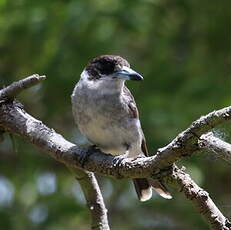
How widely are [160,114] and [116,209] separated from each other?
53.8 inches

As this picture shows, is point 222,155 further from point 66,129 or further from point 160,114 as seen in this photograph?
point 66,129

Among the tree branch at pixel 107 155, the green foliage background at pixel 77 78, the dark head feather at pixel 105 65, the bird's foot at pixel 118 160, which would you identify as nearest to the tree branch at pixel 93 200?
the tree branch at pixel 107 155

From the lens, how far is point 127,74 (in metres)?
4.33

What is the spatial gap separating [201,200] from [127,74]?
161 centimetres

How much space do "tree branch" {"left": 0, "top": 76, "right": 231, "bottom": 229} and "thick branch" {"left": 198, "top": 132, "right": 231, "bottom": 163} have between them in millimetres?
25

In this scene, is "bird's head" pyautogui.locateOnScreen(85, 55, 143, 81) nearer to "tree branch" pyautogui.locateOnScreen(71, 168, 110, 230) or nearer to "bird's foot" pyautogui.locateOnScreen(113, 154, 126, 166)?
"tree branch" pyautogui.locateOnScreen(71, 168, 110, 230)

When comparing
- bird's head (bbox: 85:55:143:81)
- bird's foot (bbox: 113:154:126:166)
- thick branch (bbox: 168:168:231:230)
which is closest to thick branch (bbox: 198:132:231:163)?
thick branch (bbox: 168:168:231:230)

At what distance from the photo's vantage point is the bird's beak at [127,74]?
14.0ft

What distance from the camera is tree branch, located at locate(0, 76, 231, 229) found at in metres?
2.70

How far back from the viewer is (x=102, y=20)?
616 centimetres

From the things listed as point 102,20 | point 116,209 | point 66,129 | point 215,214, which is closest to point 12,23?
point 102,20

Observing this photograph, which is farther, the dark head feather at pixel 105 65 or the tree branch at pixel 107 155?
the dark head feather at pixel 105 65

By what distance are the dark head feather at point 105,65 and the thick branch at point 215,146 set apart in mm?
1800

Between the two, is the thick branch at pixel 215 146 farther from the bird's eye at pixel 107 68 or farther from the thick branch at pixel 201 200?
the bird's eye at pixel 107 68
